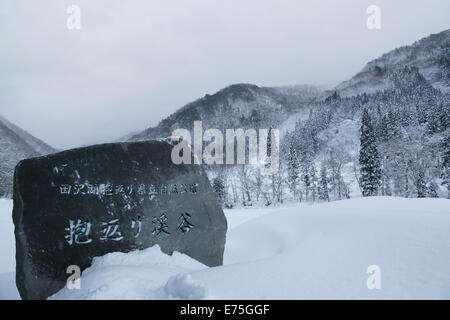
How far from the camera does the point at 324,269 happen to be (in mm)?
2848

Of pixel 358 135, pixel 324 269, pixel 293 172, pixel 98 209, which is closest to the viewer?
pixel 324 269

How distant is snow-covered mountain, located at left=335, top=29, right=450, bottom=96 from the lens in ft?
364

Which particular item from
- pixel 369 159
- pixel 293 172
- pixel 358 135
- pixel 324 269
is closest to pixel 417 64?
pixel 358 135

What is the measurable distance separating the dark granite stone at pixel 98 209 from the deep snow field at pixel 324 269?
0.34m

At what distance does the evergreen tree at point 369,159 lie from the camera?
26209 millimetres

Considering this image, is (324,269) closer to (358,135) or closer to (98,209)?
(98,209)

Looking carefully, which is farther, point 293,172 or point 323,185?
point 293,172

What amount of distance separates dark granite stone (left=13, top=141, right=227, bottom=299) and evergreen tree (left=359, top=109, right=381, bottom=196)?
26.8 meters

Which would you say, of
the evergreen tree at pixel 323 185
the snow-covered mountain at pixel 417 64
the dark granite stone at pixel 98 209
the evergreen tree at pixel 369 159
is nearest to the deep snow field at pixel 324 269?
the dark granite stone at pixel 98 209

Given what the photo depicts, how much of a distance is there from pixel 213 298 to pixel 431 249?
2.64 metres

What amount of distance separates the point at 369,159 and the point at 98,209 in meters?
28.6

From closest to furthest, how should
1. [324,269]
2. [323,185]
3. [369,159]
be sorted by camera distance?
[324,269], [369,159], [323,185]
